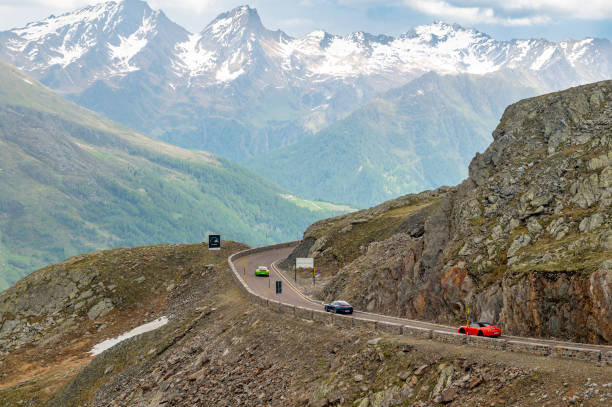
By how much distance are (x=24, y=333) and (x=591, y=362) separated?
77556 millimetres

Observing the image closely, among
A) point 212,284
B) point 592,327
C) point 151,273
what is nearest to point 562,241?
point 592,327

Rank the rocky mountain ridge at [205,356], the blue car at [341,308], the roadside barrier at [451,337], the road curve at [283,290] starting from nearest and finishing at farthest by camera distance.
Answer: the roadside barrier at [451,337], the rocky mountain ridge at [205,356], the road curve at [283,290], the blue car at [341,308]

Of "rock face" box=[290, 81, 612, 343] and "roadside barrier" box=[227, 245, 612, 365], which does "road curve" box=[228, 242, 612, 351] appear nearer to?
"rock face" box=[290, 81, 612, 343]

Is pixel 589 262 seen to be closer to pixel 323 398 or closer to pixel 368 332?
pixel 368 332

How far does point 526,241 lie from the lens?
47750mm

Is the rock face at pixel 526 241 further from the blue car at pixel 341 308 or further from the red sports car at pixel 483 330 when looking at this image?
the blue car at pixel 341 308

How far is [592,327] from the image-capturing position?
37688 mm

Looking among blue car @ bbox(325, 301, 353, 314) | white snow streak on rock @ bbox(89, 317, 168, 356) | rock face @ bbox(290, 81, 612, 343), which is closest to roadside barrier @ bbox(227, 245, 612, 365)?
blue car @ bbox(325, 301, 353, 314)

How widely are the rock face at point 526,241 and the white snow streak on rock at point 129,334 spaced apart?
25.0 m

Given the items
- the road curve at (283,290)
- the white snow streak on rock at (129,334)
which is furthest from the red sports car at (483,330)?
the white snow streak on rock at (129,334)

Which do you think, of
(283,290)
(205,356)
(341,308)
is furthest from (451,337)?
(283,290)

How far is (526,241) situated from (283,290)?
36.4 metres

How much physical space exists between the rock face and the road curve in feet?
5.12

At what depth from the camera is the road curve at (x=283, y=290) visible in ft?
132
